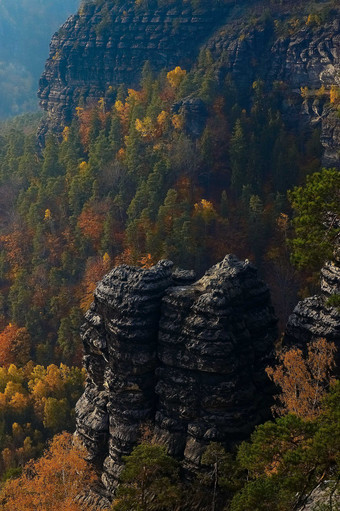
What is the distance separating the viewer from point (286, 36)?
8812 centimetres

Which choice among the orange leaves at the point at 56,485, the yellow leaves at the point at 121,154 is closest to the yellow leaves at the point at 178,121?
the yellow leaves at the point at 121,154

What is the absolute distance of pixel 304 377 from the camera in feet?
103

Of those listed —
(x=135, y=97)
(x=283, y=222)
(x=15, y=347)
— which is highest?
(x=135, y=97)

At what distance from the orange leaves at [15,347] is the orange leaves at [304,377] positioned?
1721 inches

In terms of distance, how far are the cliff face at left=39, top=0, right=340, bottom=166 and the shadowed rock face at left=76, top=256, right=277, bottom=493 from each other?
42.2m

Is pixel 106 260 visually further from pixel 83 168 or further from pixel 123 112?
pixel 123 112

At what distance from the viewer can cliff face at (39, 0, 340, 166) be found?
268 feet

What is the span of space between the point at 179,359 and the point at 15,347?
41789mm

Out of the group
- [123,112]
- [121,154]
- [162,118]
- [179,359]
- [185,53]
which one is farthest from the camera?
[185,53]

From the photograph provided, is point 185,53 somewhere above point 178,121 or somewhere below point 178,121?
above

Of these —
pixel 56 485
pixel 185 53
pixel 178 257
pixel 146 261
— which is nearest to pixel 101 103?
pixel 185 53

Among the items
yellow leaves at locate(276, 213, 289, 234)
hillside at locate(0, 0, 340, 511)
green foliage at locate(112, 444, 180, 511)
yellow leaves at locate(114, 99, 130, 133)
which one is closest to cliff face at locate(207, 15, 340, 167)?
hillside at locate(0, 0, 340, 511)

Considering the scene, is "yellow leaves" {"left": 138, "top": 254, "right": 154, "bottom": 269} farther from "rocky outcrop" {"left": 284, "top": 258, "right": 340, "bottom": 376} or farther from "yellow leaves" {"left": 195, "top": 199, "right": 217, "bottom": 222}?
"rocky outcrop" {"left": 284, "top": 258, "right": 340, "bottom": 376}

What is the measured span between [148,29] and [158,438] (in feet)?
297
